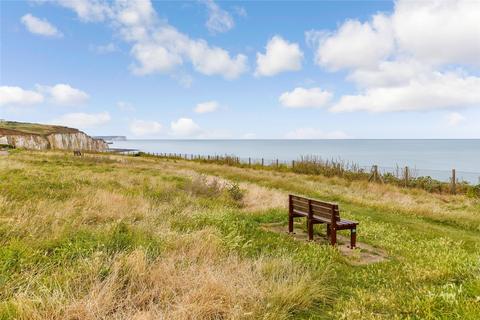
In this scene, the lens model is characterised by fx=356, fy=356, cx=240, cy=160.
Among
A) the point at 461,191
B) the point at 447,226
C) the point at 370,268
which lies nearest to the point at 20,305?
the point at 370,268

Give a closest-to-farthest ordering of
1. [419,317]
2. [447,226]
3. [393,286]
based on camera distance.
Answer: [419,317] → [393,286] → [447,226]

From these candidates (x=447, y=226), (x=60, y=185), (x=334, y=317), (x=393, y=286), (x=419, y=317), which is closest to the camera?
(x=419, y=317)

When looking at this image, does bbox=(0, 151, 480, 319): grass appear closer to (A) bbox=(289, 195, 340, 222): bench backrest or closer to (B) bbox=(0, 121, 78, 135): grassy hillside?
(A) bbox=(289, 195, 340, 222): bench backrest

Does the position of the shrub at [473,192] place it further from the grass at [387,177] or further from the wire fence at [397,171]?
the wire fence at [397,171]

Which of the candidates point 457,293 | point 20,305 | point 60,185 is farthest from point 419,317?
point 60,185

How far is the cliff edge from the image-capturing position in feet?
234

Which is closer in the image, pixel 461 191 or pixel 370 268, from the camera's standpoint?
pixel 370 268

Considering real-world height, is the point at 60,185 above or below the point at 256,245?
above

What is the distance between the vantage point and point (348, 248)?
27.8 ft

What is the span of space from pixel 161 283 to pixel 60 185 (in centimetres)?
918

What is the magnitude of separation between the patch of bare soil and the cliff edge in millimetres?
63151

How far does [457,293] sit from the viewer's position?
4879mm

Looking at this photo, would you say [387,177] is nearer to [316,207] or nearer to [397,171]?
[397,171]

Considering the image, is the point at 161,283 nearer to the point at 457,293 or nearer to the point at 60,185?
the point at 457,293
